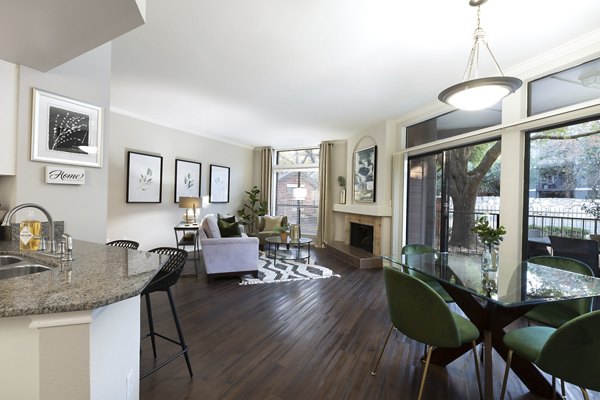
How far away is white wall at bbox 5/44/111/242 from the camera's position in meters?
1.86

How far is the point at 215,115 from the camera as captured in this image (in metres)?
4.93

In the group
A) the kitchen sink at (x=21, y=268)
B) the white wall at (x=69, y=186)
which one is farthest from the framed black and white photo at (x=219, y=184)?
the kitchen sink at (x=21, y=268)

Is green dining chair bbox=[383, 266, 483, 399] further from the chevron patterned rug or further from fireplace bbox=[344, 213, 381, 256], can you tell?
fireplace bbox=[344, 213, 381, 256]

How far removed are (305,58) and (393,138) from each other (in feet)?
9.18

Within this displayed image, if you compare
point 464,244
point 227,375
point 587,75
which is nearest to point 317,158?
point 464,244

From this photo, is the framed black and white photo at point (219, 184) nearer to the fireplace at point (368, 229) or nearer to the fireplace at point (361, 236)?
the fireplace at point (368, 229)

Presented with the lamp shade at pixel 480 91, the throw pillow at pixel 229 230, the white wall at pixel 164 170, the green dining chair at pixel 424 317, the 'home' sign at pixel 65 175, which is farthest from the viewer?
the white wall at pixel 164 170

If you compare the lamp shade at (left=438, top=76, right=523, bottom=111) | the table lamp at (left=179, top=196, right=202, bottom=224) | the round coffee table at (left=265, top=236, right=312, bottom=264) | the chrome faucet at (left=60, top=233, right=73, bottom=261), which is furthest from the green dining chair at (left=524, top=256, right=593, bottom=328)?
the table lamp at (left=179, top=196, right=202, bottom=224)

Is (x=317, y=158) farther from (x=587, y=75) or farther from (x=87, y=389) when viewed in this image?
(x=87, y=389)

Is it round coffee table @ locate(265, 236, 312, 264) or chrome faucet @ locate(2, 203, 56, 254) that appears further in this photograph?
round coffee table @ locate(265, 236, 312, 264)

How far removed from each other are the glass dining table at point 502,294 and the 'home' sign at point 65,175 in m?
2.72

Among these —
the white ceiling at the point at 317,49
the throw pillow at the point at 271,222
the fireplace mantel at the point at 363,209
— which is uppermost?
the white ceiling at the point at 317,49

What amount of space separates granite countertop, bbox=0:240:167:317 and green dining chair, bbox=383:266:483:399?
1.40m

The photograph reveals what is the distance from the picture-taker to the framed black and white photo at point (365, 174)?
5402mm
